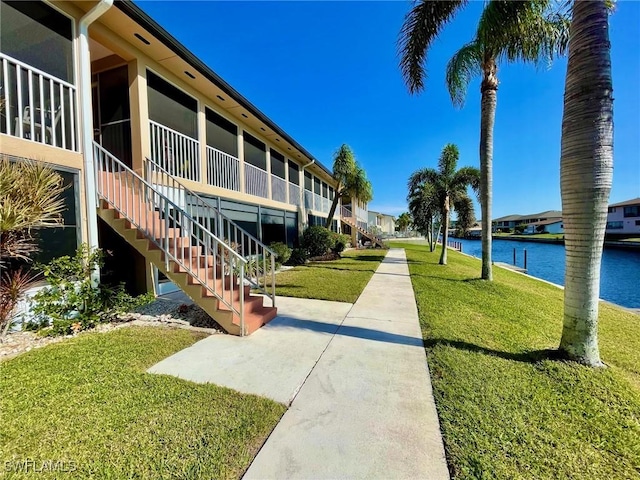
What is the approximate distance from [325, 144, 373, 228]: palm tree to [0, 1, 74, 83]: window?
13.9 metres

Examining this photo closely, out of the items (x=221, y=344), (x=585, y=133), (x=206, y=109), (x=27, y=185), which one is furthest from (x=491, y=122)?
(x=27, y=185)

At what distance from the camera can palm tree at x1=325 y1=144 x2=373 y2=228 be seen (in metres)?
17.6

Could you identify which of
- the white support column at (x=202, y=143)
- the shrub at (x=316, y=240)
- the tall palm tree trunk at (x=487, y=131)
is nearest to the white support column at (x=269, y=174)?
the shrub at (x=316, y=240)

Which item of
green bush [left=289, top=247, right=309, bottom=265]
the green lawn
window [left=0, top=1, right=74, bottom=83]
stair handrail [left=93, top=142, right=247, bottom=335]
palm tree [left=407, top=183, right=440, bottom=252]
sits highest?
window [left=0, top=1, right=74, bottom=83]

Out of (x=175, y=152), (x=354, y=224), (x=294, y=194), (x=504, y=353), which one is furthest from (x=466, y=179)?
(x=175, y=152)

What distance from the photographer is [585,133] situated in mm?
3328

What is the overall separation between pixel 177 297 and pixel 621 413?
300 inches

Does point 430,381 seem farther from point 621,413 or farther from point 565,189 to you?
point 565,189

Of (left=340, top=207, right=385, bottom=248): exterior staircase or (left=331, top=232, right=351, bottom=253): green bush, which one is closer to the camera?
(left=331, top=232, right=351, bottom=253): green bush

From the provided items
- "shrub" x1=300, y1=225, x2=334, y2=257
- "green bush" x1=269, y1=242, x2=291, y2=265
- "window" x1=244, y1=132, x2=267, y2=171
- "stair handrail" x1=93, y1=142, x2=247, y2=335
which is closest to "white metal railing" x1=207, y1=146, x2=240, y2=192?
"window" x1=244, y1=132, x2=267, y2=171
